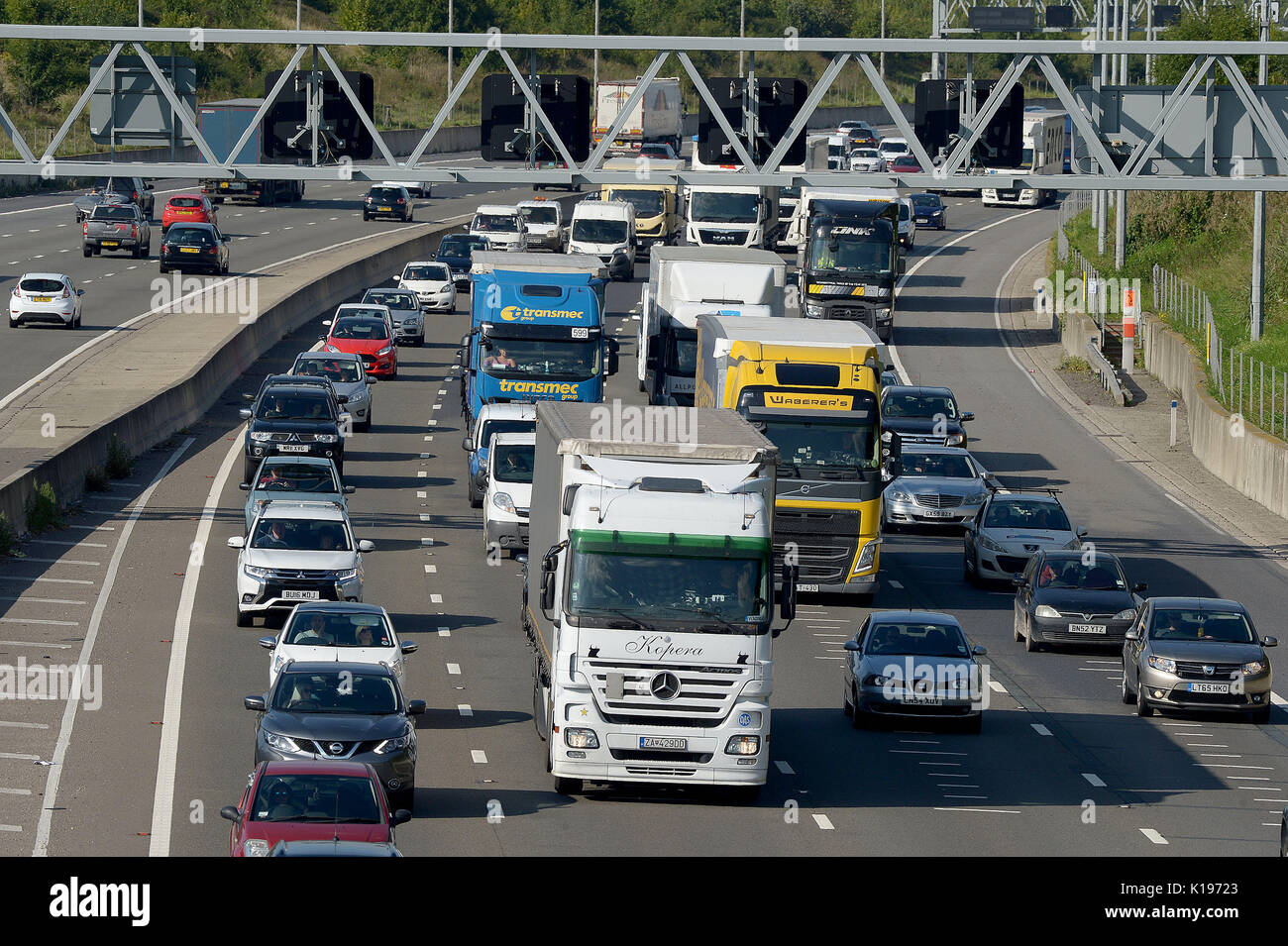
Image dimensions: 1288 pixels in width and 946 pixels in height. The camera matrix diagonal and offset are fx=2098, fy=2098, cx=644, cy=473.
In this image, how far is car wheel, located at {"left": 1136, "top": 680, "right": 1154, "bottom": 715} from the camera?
26516 mm

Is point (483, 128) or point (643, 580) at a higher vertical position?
point (483, 128)

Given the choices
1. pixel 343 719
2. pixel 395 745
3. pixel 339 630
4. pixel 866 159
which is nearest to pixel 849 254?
pixel 339 630

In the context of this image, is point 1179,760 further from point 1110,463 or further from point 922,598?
point 1110,463

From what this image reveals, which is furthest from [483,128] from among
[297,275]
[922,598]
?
[297,275]

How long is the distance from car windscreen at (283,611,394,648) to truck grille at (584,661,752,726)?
4.13 meters

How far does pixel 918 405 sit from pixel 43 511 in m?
19.6

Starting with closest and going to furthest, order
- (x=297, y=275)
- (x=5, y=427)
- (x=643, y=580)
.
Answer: (x=643, y=580) → (x=5, y=427) → (x=297, y=275)

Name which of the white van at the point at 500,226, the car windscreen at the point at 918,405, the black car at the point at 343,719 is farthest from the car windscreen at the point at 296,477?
the white van at the point at 500,226

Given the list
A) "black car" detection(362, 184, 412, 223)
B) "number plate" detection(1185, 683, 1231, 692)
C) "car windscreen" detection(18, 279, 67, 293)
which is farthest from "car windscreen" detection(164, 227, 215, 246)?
"number plate" detection(1185, 683, 1231, 692)

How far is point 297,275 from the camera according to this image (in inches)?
2675

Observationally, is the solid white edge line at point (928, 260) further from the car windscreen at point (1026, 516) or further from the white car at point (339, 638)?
the white car at point (339, 638)

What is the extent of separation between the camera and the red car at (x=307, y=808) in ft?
53.1

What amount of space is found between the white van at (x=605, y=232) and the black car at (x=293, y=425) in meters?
29.0

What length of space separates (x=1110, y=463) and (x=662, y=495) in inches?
1142
